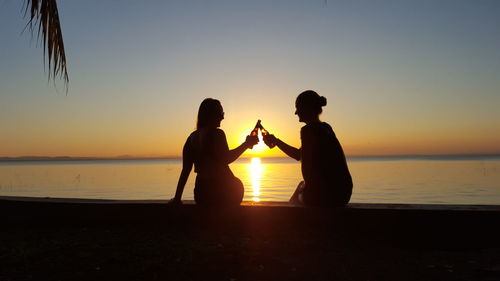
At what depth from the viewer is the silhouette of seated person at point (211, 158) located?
195 inches

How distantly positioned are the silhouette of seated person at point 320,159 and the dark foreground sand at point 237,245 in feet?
0.77

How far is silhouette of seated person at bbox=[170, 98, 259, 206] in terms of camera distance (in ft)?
16.2

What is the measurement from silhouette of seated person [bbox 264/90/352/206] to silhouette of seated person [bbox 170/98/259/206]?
0.73 meters

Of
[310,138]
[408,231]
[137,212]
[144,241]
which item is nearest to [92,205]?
[137,212]

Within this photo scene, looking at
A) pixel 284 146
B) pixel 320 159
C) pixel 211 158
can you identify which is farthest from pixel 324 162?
pixel 211 158

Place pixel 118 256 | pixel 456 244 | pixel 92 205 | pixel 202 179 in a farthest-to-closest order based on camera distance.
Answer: pixel 92 205 < pixel 202 179 < pixel 456 244 < pixel 118 256

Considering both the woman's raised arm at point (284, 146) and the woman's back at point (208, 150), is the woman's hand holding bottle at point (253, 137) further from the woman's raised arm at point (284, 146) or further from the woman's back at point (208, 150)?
the woman's back at point (208, 150)

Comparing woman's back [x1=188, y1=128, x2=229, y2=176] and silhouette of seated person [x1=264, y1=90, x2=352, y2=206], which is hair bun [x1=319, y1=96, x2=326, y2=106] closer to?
silhouette of seated person [x1=264, y1=90, x2=352, y2=206]

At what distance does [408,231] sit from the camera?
4.64 meters

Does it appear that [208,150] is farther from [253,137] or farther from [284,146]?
[284,146]

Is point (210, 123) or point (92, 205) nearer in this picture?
point (210, 123)

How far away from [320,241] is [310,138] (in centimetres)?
118

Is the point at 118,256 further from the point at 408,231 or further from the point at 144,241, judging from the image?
the point at 408,231

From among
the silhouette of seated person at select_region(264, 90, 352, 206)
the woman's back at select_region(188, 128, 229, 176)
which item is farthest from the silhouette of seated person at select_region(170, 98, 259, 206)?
the silhouette of seated person at select_region(264, 90, 352, 206)
